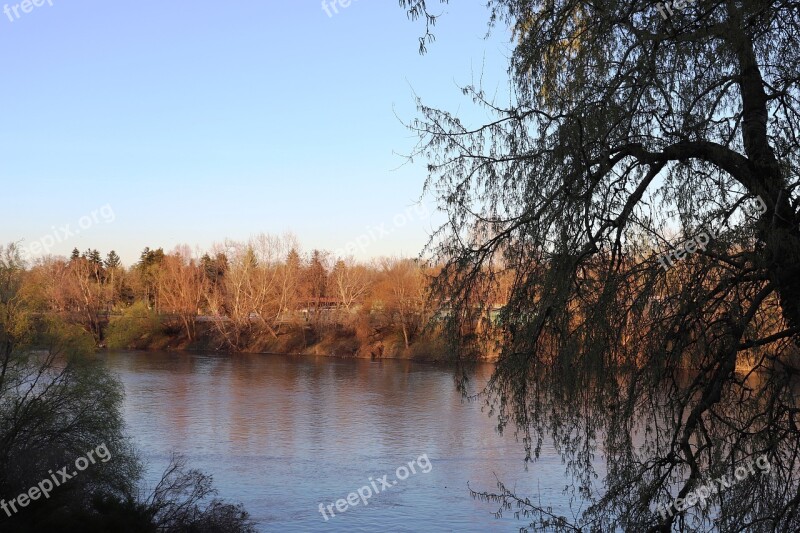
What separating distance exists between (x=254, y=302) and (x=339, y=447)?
23.3 meters

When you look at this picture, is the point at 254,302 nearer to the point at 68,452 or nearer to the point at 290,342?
the point at 290,342

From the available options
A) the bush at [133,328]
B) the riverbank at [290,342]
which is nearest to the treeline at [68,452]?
the riverbank at [290,342]

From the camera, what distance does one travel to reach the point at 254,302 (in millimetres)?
38000

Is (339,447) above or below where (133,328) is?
below

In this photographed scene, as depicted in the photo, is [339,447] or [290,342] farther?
[290,342]

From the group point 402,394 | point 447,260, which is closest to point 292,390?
point 402,394

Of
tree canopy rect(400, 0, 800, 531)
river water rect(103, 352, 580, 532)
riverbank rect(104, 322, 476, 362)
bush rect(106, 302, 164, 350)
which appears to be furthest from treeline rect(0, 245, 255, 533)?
bush rect(106, 302, 164, 350)

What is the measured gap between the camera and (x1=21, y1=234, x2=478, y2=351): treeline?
1341 inches

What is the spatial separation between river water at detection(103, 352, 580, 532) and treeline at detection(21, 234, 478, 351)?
7959 millimetres

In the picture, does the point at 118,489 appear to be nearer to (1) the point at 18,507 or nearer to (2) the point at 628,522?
(1) the point at 18,507

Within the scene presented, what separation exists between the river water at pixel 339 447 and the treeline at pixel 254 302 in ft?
26.1

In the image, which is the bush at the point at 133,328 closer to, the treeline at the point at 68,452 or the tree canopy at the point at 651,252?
the treeline at the point at 68,452

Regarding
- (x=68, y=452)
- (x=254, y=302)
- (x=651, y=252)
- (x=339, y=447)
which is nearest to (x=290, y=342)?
(x=254, y=302)

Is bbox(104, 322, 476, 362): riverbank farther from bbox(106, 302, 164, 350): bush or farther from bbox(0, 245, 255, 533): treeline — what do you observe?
bbox(0, 245, 255, 533): treeline
